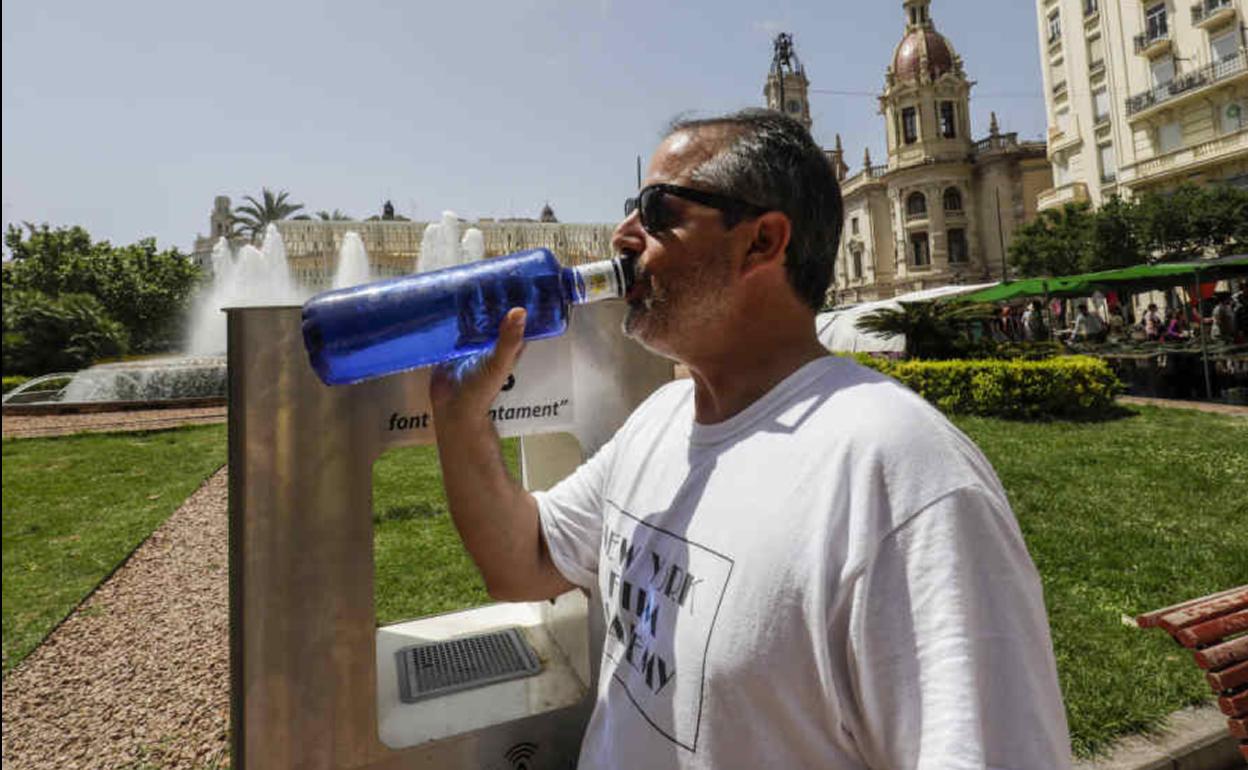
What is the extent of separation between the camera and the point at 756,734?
37.1 inches

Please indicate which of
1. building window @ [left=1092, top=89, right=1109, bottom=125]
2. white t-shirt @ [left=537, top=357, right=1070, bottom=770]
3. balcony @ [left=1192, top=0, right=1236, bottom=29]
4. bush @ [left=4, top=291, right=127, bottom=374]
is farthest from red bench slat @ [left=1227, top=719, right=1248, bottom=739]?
building window @ [left=1092, top=89, right=1109, bottom=125]

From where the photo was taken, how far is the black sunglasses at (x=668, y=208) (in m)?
1.23

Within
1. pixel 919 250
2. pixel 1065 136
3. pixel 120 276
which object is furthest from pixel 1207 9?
pixel 120 276

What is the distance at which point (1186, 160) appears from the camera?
27.6m

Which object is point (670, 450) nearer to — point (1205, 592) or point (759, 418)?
point (759, 418)

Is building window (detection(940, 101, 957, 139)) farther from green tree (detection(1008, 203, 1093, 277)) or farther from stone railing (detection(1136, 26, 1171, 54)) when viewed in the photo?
green tree (detection(1008, 203, 1093, 277))

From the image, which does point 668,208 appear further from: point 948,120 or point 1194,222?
point 948,120

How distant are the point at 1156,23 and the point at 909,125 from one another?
57.5 feet

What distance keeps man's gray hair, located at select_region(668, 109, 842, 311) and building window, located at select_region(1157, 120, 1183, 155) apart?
38.0 meters

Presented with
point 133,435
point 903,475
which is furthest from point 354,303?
point 133,435

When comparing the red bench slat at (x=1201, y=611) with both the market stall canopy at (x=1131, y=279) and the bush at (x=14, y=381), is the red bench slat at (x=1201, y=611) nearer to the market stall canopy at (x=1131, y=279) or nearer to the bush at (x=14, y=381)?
the market stall canopy at (x=1131, y=279)

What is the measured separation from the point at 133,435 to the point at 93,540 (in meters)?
6.28

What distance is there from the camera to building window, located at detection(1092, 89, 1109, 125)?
107ft

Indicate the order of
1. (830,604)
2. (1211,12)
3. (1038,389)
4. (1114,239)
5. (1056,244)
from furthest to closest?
(1056,244) → (1211,12) → (1114,239) → (1038,389) → (830,604)
